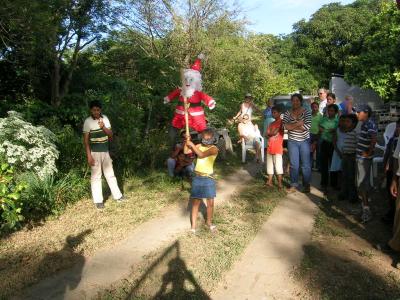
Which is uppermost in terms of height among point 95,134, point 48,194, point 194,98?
point 194,98

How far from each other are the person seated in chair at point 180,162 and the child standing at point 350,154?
2704 millimetres

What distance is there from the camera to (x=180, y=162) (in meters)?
7.29

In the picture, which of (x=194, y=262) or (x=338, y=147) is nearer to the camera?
(x=194, y=262)

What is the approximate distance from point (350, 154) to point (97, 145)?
12.7 feet

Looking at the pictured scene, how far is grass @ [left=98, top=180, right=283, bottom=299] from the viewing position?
378cm

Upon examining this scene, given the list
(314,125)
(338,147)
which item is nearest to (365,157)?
(338,147)

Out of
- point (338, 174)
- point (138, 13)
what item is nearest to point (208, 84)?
point (138, 13)

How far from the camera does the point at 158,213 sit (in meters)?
5.97

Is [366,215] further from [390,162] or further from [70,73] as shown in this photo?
[70,73]

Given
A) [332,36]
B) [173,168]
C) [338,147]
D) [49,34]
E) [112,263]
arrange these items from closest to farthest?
[112,263], [338,147], [173,168], [49,34], [332,36]

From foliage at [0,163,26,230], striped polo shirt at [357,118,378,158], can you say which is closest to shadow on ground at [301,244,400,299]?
striped polo shirt at [357,118,378,158]

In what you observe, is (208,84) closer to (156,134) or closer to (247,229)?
(156,134)

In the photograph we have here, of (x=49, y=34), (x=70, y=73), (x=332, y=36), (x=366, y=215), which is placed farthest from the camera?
(x=332, y=36)

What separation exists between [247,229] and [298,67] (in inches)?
1209
